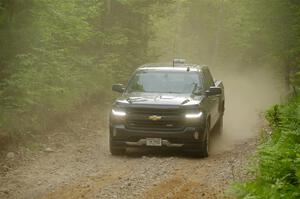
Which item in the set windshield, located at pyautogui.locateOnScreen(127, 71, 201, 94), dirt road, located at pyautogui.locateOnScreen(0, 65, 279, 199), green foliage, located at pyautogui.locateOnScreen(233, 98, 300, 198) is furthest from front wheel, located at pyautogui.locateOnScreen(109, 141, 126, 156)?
green foliage, located at pyautogui.locateOnScreen(233, 98, 300, 198)

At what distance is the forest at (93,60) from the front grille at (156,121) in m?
2.04

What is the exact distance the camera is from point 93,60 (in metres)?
23.4

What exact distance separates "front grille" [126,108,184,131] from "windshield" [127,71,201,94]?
4.11 ft

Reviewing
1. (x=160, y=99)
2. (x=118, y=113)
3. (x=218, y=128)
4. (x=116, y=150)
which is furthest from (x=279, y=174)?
(x=218, y=128)

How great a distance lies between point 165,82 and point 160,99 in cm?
125

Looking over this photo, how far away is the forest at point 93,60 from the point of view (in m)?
8.80

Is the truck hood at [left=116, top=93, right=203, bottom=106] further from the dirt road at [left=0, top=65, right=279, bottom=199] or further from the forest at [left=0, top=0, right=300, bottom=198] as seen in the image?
the forest at [left=0, top=0, right=300, bottom=198]

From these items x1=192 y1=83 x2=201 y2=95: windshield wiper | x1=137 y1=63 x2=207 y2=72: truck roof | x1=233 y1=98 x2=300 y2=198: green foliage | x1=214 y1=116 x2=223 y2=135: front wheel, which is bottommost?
x1=214 y1=116 x2=223 y2=135: front wheel

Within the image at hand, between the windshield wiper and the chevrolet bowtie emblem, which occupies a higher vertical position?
the windshield wiper

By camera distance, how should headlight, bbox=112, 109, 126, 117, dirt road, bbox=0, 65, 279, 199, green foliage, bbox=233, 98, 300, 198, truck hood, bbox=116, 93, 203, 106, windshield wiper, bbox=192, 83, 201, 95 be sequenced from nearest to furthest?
1. green foliage, bbox=233, 98, 300, 198
2. dirt road, bbox=0, 65, 279, 199
3. truck hood, bbox=116, 93, 203, 106
4. headlight, bbox=112, 109, 126, 117
5. windshield wiper, bbox=192, 83, 201, 95

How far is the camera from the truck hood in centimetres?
1280

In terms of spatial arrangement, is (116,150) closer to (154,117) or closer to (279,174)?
(154,117)

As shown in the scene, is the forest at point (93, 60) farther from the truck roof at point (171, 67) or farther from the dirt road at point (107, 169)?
the truck roof at point (171, 67)

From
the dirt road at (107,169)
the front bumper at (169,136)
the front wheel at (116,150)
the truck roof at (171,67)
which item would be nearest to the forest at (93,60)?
the dirt road at (107,169)
